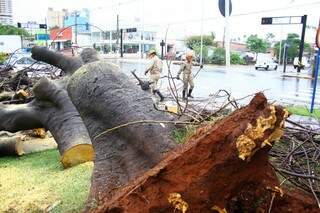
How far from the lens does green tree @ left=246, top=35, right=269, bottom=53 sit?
58500 millimetres

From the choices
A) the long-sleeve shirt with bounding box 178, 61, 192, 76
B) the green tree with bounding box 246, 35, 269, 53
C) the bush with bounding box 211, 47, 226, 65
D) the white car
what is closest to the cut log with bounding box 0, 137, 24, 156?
the long-sleeve shirt with bounding box 178, 61, 192, 76

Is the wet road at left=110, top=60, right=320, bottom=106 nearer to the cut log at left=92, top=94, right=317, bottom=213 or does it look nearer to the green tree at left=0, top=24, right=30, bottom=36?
the cut log at left=92, top=94, right=317, bottom=213

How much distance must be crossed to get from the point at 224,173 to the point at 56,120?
17.3 feet

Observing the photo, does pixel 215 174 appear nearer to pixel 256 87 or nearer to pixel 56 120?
pixel 56 120

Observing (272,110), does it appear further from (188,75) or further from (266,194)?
(188,75)

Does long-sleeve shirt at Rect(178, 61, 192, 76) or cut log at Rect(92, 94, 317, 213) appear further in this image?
long-sleeve shirt at Rect(178, 61, 192, 76)

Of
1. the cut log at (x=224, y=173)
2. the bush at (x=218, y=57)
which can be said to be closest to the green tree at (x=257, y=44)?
the bush at (x=218, y=57)

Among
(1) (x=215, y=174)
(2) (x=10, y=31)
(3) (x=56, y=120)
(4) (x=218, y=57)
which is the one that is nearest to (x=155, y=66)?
(3) (x=56, y=120)

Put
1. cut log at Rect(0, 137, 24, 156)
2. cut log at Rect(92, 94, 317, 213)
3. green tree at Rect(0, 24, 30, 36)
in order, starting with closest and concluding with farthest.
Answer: cut log at Rect(92, 94, 317, 213) → cut log at Rect(0, 137, 24, 156) → green tree at Rect(0, 24, 30, 36)

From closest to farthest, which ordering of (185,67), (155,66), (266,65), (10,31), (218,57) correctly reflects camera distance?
(155,66) < (185,67) < (266,65) < (218,57) < (10,31)

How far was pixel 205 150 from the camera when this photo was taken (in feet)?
6.88

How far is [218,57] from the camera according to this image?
41219mm

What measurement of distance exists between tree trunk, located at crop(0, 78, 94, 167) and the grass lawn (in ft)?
0.76

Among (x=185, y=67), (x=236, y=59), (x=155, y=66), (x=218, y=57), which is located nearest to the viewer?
(x=155, y=66)
